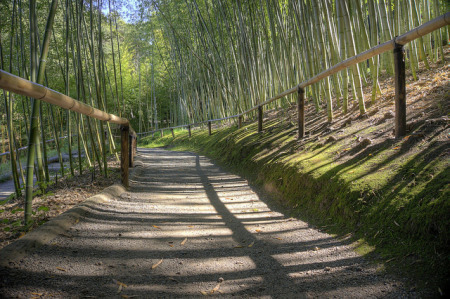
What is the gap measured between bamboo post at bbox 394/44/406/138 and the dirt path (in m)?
0.96

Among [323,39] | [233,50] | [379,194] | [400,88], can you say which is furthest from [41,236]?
[233,50]

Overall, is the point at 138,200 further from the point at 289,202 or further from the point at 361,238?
the point at 361,238

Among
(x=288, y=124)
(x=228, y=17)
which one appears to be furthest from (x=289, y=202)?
(x=228, y=17)

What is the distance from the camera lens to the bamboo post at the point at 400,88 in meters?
2.20

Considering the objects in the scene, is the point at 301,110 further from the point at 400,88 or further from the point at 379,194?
the point at 379,194

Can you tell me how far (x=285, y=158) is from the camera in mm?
3436

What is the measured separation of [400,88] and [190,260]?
66.8 inches

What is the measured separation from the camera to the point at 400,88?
2193mm

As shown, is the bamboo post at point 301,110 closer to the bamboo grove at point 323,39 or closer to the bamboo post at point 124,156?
the bamboo grove at point 323,39

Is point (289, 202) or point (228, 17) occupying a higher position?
point (228, 17)

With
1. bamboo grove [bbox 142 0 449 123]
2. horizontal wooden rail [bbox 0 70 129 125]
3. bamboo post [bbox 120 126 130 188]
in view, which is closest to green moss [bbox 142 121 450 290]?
bamboo grove [bbox 142 0 449 123]

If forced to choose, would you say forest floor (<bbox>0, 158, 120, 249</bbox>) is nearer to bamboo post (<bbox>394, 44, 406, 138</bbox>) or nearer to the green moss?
the green moss

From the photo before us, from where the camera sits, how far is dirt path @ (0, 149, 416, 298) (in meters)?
1.33

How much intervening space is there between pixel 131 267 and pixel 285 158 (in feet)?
7.16
